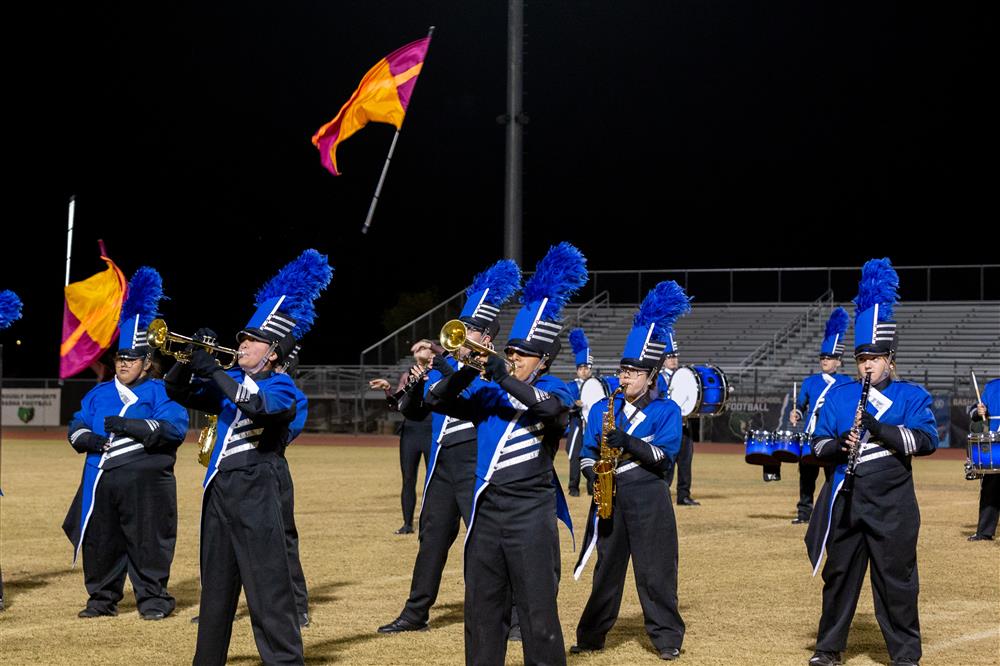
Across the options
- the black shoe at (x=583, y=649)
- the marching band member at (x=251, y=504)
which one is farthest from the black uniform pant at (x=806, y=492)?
the marching band member at (x=251, y=504)

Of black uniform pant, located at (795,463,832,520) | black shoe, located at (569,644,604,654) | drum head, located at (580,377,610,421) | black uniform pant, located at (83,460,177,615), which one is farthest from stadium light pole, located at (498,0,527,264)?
black shoe, located at (569,644,604,654)

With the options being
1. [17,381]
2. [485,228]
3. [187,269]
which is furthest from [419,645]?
[485,228]

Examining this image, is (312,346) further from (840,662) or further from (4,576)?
(840,662)

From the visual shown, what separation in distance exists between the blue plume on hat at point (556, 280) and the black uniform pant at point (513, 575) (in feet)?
2.99

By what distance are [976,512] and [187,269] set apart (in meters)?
39.7

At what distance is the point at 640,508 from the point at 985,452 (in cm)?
557

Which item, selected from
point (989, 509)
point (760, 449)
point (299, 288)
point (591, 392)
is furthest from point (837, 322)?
point (299, 288)

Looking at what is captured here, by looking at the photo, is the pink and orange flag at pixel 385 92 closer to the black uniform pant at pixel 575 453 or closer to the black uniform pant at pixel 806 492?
the black uniform pant at pixel 575 453

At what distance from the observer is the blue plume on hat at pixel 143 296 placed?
29.7 ft

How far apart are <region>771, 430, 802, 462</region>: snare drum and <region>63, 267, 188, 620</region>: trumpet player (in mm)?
5424

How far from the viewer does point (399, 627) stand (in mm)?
8789

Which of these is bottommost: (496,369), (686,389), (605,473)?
(605,473)

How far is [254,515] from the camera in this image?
263 inches

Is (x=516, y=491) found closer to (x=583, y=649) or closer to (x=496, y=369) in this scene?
(x=496, y=369)
